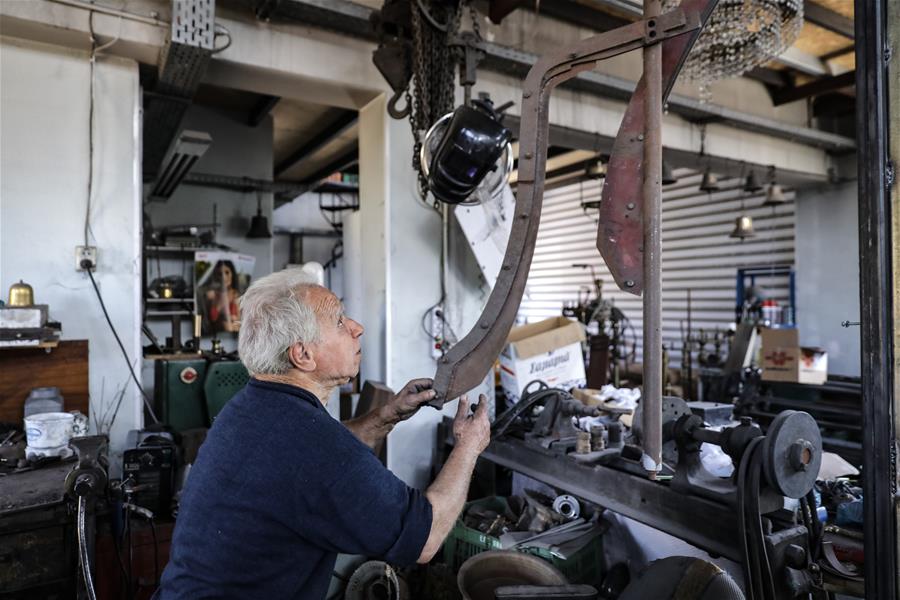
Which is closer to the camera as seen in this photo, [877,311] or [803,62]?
[877,311]

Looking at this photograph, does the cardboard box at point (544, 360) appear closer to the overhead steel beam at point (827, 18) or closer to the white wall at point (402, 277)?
the white wall at point (402, 277)

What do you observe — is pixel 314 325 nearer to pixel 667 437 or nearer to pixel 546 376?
pixel 667 437

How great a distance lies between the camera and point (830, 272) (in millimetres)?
5898

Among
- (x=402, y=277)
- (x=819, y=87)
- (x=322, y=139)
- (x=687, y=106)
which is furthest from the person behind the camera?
(x=322, y=139)

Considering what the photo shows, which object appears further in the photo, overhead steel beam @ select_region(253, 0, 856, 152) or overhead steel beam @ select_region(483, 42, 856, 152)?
overhead steel beam @ select_region(483, 42, 856, 152)

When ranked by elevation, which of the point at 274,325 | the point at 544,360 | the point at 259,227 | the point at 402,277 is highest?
the point at 259,227

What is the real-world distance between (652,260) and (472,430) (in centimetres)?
59

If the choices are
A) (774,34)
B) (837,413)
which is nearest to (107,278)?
(774,34)

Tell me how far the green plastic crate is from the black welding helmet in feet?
4.89

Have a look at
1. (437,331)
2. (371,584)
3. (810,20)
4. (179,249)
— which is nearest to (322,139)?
(179,249)

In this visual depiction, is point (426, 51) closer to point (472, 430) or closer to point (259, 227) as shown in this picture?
point (472, 430)

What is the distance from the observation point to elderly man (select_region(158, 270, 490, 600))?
1.13m

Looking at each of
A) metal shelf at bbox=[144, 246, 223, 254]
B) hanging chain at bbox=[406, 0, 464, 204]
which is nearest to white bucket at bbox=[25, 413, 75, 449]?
hanging chain at bbox=[406, 0, 464, 204]

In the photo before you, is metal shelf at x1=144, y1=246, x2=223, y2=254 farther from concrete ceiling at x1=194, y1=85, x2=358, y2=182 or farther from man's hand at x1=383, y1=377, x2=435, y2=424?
man's hand at x1=383, y1=377, x2=435, y2=424
